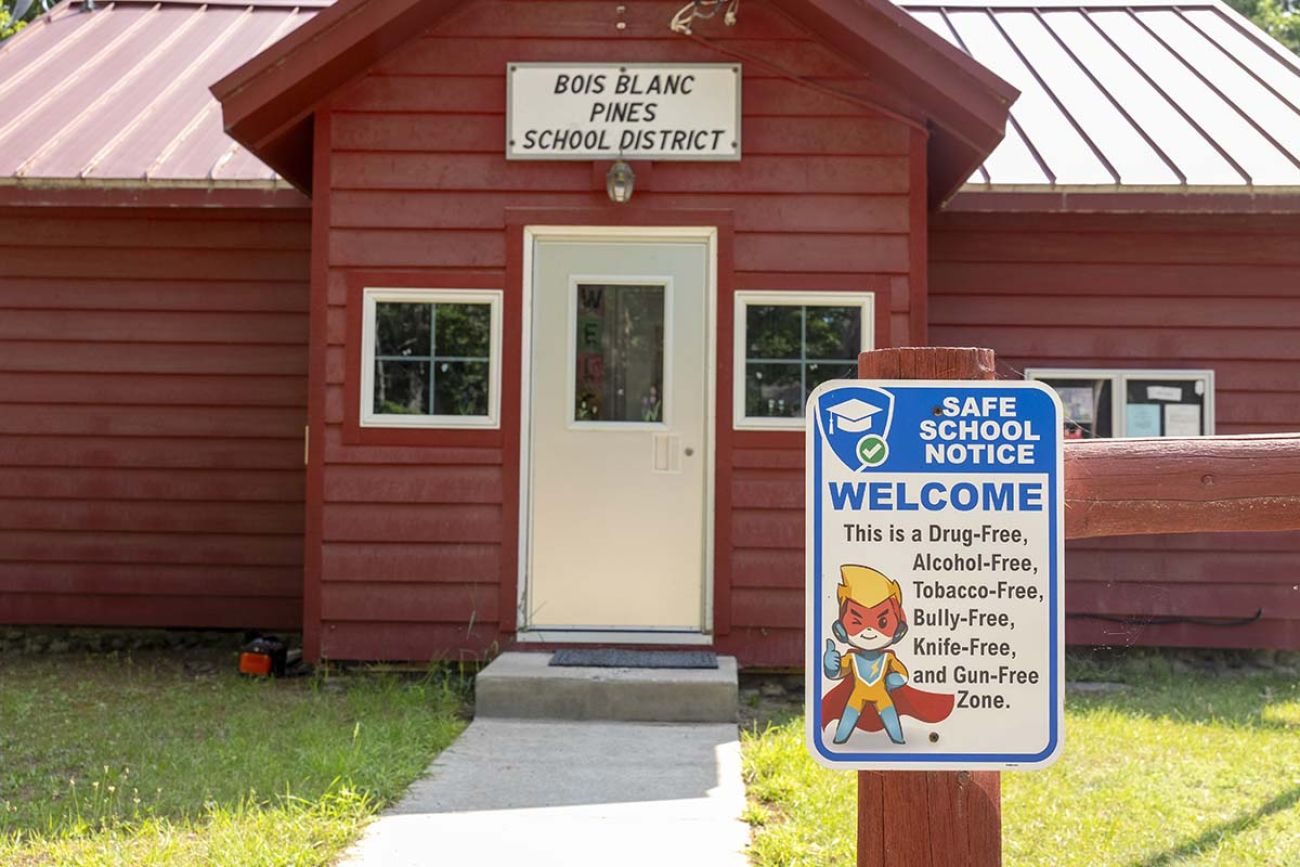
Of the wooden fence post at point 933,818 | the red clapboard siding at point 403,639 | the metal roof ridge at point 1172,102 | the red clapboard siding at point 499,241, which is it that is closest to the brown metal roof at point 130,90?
the red clapboard siding at point 499,241

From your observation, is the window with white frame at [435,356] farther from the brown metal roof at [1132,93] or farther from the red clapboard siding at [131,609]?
the brown metal roof at [1132,93]

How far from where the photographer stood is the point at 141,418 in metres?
7.56

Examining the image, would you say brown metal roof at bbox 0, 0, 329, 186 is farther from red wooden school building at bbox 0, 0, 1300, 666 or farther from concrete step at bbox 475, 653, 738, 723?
concrete step at bbox 475, 653, 738, 723

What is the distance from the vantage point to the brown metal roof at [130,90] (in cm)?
704

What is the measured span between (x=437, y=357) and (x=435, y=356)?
12 mm

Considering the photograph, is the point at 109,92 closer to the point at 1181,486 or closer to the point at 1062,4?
the point at 1062,4

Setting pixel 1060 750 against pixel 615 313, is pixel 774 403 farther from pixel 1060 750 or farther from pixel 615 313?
pixel 1060 750

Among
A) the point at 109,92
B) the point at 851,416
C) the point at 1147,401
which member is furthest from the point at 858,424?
the point at 109,92

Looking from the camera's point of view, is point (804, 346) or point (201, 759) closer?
point (201, 759)

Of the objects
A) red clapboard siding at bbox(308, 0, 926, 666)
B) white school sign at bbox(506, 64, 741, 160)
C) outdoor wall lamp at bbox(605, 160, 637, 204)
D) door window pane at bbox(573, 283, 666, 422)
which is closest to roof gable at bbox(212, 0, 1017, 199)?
red clapboard siding at bbox(308, 0, 926, 666)

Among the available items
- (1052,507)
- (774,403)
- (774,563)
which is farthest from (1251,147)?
(1052,507)

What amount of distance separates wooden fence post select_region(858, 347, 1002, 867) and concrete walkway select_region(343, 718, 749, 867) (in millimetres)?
1547

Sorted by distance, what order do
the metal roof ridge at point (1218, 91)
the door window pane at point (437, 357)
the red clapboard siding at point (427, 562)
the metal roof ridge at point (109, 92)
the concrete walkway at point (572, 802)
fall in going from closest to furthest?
the concrete walkway at point (572, 802), the red clapboard siding at point (427, 562), the door window pane at point (437, 357), the metal roof ridge at point (1218, 91), the metal roof ridge at point (109, 92)

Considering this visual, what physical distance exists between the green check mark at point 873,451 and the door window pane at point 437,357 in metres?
4.54
